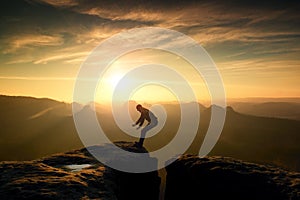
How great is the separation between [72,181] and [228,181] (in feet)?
24.2

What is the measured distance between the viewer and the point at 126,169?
17234 millimetres

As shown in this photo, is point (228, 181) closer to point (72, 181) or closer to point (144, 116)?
point (72, 181)

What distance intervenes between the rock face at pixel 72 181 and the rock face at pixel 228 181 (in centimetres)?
251

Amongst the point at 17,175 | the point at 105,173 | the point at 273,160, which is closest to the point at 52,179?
the point at 17,175

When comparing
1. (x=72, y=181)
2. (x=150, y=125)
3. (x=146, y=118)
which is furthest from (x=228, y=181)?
(x=146, y=118)

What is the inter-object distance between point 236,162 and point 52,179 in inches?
394

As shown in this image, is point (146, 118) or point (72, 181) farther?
point (146, 118)

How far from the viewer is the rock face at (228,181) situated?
39.6ft

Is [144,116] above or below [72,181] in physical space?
above

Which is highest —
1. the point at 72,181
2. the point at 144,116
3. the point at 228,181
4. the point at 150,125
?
the point at 144,116

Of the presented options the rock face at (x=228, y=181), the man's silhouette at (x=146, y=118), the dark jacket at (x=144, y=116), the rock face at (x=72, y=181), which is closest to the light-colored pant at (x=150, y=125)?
the man's silhouette at (x=146, y=118)

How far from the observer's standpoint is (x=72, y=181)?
39.5ft

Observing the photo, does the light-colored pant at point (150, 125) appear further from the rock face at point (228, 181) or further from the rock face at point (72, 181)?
the rock face at point (228, 181)

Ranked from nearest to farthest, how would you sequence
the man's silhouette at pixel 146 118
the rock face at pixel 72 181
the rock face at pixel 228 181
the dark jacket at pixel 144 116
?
the rock face at pixel 72 181 → the rock face at pixel 228 181 → the dark jacket at pixel 144 116 → the man's silhouette at pixel 146 118
